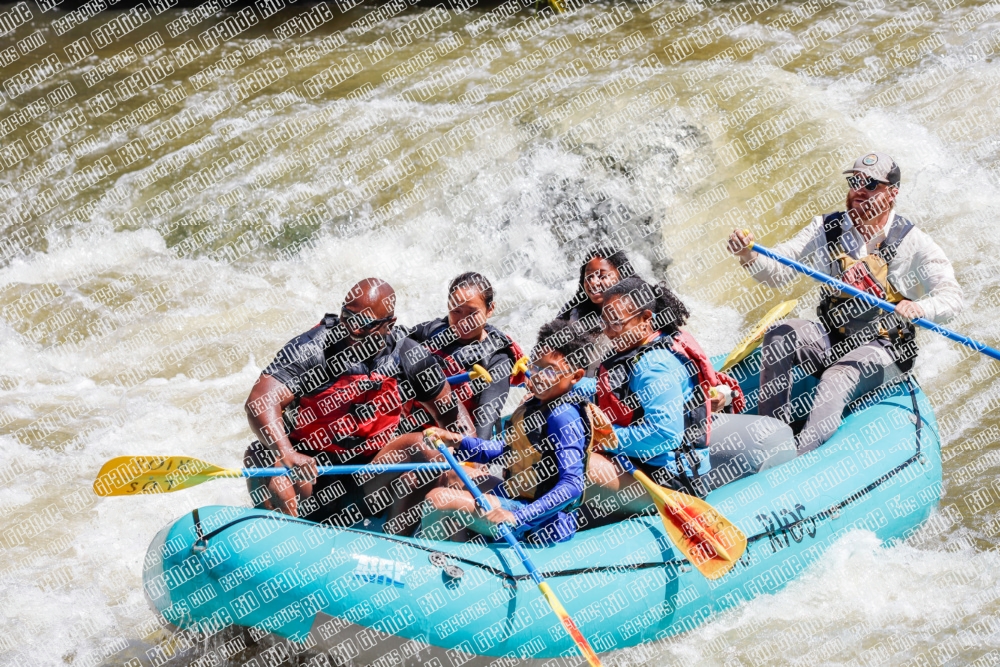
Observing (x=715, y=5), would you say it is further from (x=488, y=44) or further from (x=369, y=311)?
(x=369, y=311)

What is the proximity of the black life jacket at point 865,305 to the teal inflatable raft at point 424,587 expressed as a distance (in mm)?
1135

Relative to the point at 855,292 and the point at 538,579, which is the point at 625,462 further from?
the point at 855,292

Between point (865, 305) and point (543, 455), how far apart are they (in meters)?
1.87

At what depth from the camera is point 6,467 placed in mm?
5957

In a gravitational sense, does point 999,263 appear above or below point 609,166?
below

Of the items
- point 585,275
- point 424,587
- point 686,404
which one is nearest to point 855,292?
point 686,404

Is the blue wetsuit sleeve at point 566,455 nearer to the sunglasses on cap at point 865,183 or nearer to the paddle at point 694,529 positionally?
the paddle at point 694,529

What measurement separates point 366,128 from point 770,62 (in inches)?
130

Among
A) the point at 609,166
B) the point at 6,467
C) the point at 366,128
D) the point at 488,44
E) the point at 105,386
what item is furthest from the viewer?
the point at 488,44

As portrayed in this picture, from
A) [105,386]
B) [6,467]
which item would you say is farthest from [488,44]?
[6,467]

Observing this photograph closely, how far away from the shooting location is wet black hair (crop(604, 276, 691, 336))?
4039 millimetres

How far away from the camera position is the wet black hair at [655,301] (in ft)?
13.3

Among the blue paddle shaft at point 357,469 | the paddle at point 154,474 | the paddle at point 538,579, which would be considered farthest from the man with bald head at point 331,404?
the paddle at point 538,579

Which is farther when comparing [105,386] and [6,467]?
[105,386]
